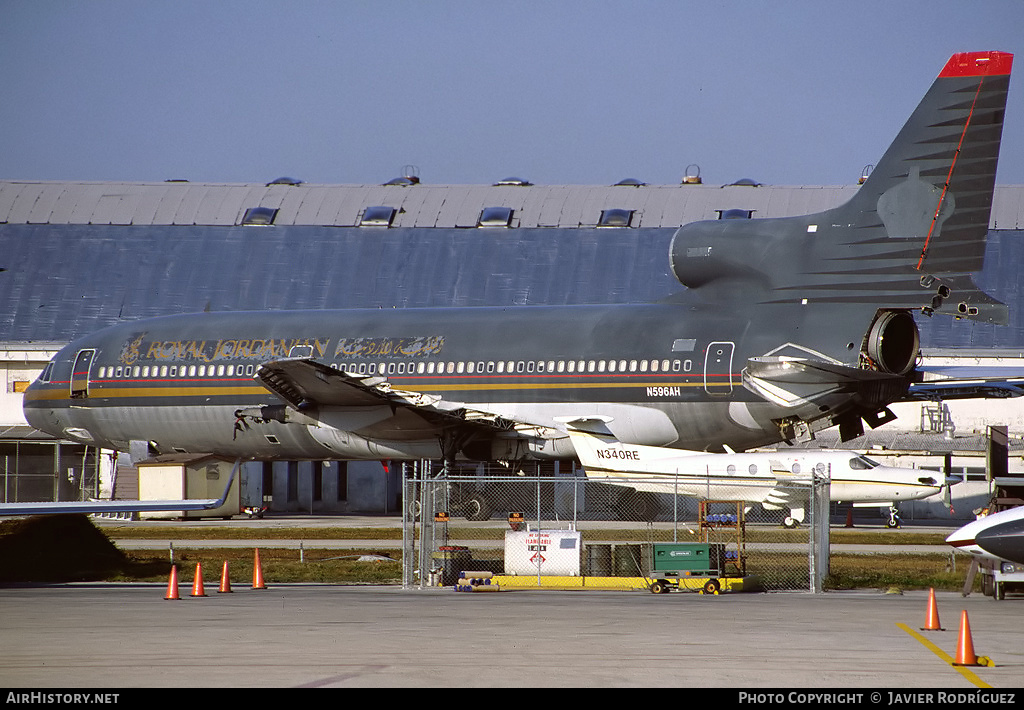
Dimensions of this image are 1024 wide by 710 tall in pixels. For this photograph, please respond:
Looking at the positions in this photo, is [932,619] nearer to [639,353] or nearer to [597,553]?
[597,553]

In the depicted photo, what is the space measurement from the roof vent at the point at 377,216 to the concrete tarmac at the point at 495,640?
37963 millimetres

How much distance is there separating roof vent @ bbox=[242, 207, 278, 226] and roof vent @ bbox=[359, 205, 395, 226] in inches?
167

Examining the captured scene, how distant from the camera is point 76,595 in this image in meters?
19.2

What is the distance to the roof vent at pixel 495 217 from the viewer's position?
5644 centimetres

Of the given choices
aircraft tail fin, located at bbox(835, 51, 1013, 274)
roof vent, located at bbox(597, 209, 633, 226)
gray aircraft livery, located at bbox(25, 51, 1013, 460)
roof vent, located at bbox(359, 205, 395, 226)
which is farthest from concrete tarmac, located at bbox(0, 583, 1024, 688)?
roof vent, located at bbox(359, 205, 395, 226)

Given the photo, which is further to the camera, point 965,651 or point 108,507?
point 108,507

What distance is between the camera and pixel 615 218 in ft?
184

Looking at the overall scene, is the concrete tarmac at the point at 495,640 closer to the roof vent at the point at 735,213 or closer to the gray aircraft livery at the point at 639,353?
the gray aircraft livery at the point at 639,353

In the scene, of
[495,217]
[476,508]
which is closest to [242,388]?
[476,508]

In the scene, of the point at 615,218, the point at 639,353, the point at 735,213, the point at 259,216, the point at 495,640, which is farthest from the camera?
the point at 259,216

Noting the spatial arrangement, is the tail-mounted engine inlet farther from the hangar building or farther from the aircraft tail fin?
the hangar building

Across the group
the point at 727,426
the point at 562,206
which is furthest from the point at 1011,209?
the point at 727,426

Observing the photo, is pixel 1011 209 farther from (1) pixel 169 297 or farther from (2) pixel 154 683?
(2) pixel 154 683

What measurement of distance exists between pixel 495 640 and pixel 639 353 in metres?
16.8
